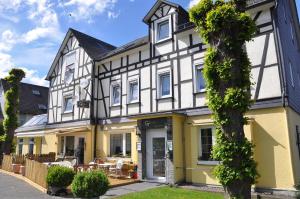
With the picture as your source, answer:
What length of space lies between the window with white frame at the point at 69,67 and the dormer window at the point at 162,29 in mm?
8377

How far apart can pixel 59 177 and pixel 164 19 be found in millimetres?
10050

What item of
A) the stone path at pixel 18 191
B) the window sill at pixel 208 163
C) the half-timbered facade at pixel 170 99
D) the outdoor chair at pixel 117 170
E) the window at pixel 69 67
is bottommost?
the stone path at pixel 18 191

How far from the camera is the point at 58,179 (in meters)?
11.2

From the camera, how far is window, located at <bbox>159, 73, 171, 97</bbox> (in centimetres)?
1538

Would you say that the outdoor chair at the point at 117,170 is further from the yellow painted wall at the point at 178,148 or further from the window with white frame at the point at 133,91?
the window with white frame at the point at 133,91

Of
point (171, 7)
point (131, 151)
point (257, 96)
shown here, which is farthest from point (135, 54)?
point (257, 96)

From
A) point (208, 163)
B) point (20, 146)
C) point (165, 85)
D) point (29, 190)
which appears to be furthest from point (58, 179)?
point (20, 146)

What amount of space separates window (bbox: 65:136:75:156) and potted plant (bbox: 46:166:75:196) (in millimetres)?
9412

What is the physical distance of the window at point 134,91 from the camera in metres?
17.0

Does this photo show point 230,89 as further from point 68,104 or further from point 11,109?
point 11,109

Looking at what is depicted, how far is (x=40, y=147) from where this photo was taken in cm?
2548

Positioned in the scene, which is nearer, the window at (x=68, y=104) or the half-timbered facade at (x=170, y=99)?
the half-timbered facade at (x=170, y=99)

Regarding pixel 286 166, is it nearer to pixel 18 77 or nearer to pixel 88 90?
pixel 88 90

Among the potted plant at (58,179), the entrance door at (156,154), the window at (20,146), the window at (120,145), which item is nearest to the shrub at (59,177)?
the potted plant at (58,179)
